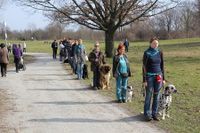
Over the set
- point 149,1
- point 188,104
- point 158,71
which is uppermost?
point 149,1

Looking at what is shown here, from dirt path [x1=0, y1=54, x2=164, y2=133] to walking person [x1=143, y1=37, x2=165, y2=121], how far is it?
1.55 feet

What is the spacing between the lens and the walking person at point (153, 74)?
38.8 ft

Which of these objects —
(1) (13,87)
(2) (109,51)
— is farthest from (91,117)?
(2) (109,51)

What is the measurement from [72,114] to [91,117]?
2.31ft

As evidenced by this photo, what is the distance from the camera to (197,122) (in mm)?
12289

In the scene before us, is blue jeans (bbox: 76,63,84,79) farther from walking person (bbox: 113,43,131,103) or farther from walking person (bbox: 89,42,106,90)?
walking person (bbox: 113,43,131,103)

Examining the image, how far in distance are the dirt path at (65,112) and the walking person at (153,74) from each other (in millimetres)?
473

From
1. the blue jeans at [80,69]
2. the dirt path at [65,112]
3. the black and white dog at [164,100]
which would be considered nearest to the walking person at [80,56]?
the blue jeans at [80,69]

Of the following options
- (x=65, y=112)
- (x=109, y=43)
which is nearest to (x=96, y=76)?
(x=65, y=112)

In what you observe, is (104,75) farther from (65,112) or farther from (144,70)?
(144,70)

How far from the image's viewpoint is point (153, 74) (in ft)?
39.2

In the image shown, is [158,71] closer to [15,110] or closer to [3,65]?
[15,110]

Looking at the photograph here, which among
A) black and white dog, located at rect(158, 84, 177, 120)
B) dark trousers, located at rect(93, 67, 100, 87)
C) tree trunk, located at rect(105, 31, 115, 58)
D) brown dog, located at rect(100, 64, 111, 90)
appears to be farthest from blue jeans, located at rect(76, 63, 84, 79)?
tree trunk, located at rect(105, 31, 115, 58)

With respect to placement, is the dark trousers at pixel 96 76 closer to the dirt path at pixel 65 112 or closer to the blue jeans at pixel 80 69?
the dirt path at pixel 65 112
